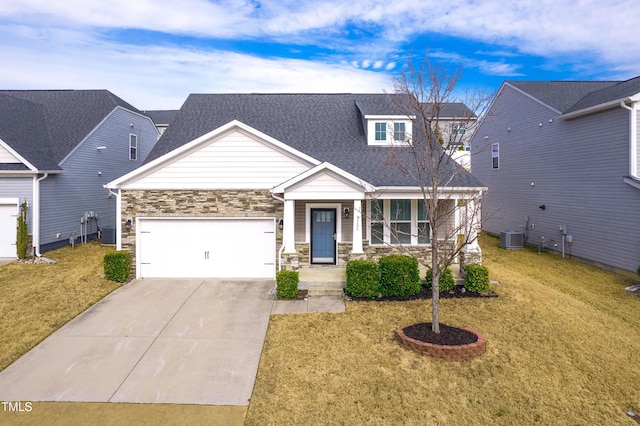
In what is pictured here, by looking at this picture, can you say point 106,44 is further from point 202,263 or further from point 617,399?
point 617,399

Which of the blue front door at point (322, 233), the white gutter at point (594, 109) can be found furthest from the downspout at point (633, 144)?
the blue front door at point (322, 233)

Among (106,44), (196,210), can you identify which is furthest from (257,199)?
(106,44)

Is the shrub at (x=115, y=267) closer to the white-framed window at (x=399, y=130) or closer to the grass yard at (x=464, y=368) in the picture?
the grass yard at (x=464, y=368)

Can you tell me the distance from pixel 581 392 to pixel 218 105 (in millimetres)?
16110

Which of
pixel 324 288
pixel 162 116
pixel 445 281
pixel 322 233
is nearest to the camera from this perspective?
pixel 445 281

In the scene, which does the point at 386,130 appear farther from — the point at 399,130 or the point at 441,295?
the point at 441,295

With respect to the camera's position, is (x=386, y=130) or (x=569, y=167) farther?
(x=569, y=167)

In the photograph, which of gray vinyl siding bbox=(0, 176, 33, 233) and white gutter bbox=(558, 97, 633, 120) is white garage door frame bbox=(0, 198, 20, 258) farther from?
white gutter bbox=(558, 97, 633, 120)

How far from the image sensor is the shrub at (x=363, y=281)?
10.3m

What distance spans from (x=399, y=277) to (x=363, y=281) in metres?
0.99

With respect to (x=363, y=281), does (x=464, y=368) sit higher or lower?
lower

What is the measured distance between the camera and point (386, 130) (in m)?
15.0

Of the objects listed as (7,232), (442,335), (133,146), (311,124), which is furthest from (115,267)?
(133,146)

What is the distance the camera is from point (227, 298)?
34.8 feet
